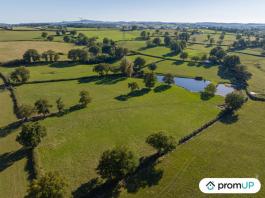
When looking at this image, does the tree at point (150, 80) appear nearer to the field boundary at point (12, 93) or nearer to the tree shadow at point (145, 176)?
the field boundary at point (12, 93)

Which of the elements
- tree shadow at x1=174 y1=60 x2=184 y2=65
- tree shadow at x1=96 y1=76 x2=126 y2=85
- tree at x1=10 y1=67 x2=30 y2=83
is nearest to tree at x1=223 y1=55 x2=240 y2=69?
tree shadow at x1=174 y1=60 x2=184 y2=65

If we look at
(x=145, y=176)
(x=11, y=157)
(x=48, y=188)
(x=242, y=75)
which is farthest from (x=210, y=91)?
(x=48, y=188)

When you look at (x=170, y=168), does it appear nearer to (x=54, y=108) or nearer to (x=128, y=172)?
(x=128, y=172)

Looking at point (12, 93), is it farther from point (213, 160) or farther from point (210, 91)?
point (210, 91)

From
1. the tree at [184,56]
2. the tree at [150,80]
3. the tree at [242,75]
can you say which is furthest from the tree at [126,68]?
the tree at [184,56]

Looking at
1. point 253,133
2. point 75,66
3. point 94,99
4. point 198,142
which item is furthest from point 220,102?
point 75,66
